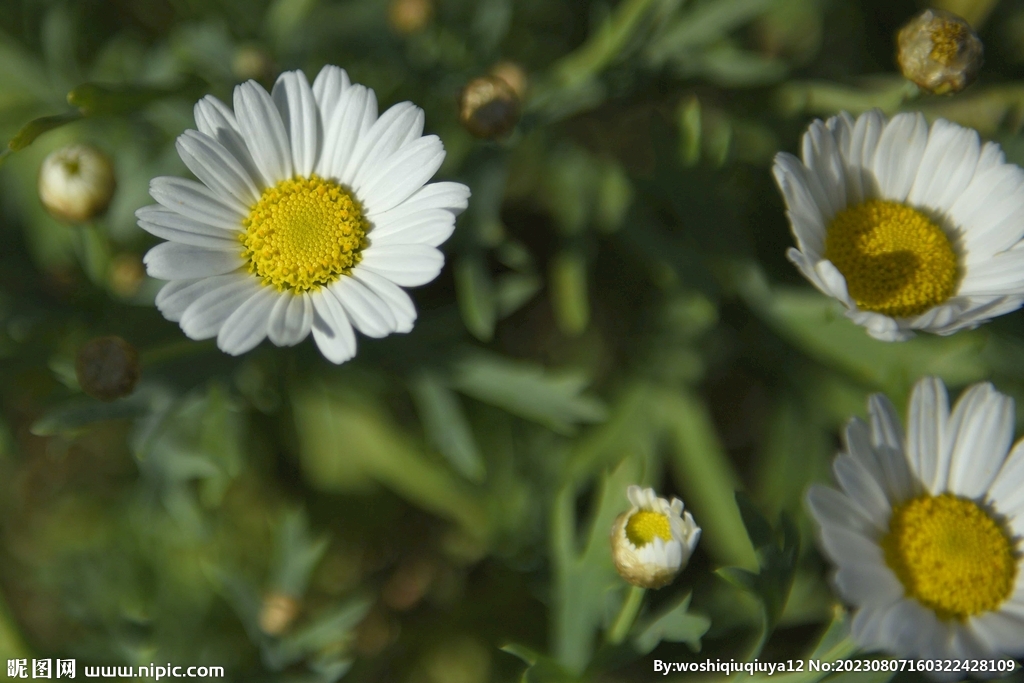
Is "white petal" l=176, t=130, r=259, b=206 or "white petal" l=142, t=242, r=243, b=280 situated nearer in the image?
"white petal" l=142, t=242, r=243, b=280

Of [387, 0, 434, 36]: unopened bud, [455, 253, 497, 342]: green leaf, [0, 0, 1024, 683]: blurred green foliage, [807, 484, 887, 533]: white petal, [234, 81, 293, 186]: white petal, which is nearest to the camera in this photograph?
[807, 484, 887, 533]: white petal

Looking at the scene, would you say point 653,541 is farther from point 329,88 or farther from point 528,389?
point 329,88

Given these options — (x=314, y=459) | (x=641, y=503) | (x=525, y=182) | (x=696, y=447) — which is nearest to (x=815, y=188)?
(x=641, y=503)

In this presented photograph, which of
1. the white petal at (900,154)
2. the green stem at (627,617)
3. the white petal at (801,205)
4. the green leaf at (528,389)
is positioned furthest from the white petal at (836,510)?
the white petal at (900,154)

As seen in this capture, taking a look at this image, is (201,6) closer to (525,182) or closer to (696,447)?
(525,182)

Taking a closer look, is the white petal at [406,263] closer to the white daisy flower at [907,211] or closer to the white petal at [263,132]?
the white petal at [263,132]

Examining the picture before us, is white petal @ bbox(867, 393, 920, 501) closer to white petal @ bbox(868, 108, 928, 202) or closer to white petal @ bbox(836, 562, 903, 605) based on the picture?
white petal @ bbox(836, 562, 903, 605)

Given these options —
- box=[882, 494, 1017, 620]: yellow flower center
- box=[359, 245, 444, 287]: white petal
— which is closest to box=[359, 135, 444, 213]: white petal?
box=[359, 245, 444, 287]: white petal

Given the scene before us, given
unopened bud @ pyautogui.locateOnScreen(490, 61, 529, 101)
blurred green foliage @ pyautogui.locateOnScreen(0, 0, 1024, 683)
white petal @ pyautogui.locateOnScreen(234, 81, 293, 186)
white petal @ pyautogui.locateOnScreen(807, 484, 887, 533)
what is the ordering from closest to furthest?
white petal @ pyautogui.locateOnScreen(807, 484, 887, 533)
white petal @ pyautogui.locateOnScreen(234, 81, 293, 186)
blurred green foliage @ pyautogui.locateOnScreen(0, 0, 1024, 683)
unopened bud @ pyautogui.locateOnScreen(490, 61, 529, 101)
